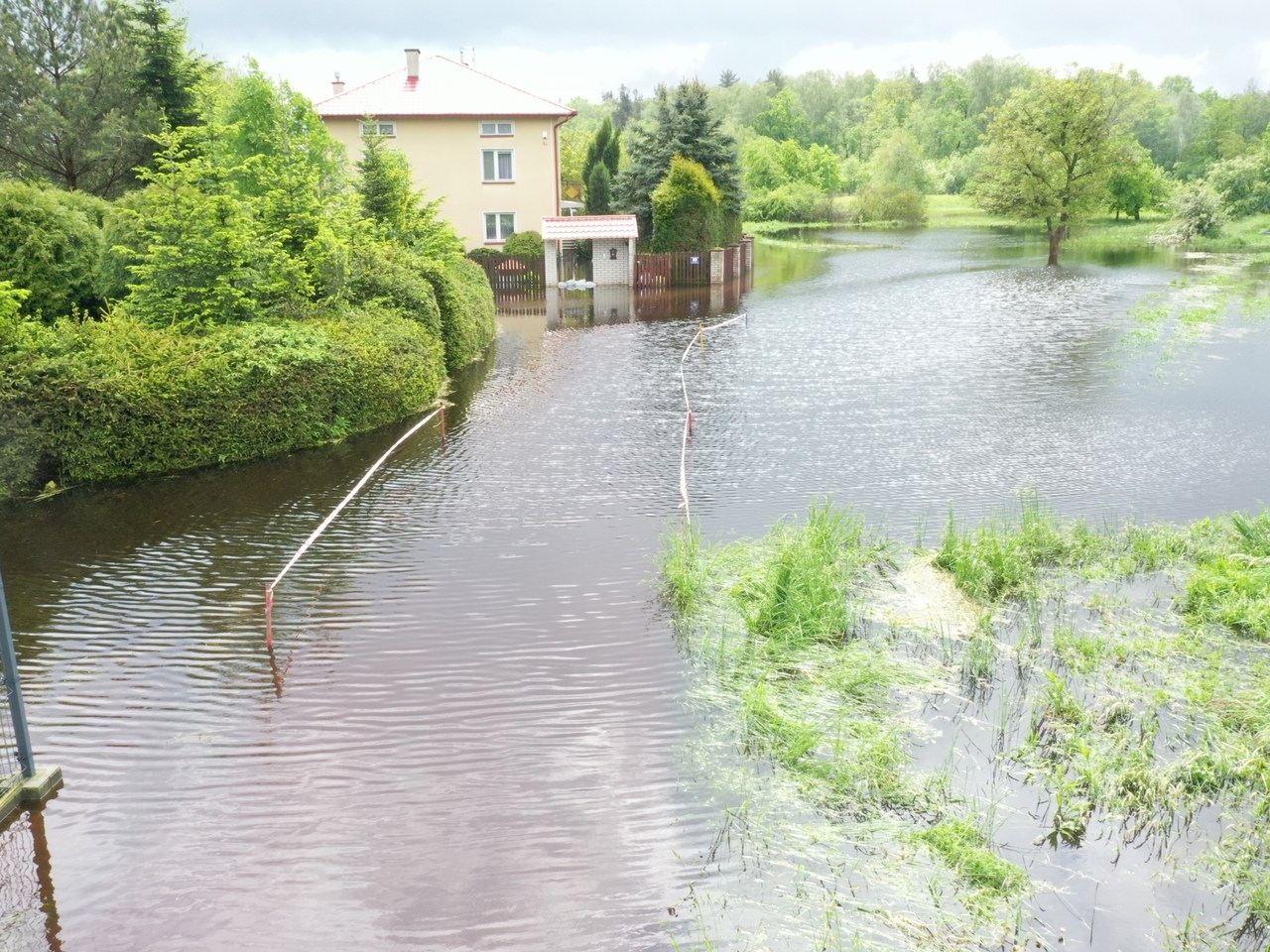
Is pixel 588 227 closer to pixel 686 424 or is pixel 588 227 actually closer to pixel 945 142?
pixel 686 424

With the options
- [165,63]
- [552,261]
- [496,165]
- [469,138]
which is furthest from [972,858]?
[469,138]

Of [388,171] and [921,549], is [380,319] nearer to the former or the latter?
[388,171]

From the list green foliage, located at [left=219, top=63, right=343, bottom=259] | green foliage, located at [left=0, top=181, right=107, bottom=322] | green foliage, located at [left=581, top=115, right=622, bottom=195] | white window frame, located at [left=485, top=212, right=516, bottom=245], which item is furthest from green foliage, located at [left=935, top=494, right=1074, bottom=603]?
green foliage, located at [left=581, top=115, right=622, bottom=195]

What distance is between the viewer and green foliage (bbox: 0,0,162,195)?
2619cm

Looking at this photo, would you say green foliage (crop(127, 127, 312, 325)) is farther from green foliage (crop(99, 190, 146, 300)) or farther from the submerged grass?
the submerged grass

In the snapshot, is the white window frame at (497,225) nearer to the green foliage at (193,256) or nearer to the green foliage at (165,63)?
the green foliage at (165,63)

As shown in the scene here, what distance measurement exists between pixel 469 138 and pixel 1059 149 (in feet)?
83.4

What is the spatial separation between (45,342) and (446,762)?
1028 centimetres

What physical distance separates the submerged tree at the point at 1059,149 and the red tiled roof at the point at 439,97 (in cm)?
1987

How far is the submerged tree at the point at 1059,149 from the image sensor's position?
41500 mm

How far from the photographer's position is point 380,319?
18.4 meters

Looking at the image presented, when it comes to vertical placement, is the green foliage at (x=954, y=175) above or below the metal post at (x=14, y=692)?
above

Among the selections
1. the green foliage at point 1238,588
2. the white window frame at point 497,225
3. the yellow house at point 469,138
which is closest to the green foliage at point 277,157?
the yellow house at point 469,138

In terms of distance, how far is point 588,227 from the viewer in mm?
36406
